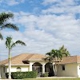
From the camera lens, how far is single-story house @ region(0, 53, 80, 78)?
51.2 m

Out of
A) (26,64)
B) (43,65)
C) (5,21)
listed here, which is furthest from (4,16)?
(43,65)

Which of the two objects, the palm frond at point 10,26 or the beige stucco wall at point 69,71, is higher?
the palm frond at point 10,26

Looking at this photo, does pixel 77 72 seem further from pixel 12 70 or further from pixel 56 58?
pixel 12 70

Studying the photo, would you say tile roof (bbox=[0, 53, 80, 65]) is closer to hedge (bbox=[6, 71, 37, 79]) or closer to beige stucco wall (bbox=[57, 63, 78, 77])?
beige stucco wall (bbox=[57, 63, 78, 77])

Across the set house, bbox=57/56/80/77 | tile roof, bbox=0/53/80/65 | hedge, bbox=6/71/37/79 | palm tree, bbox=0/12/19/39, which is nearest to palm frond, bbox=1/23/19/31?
palm tree, bbox=0/12/19/39

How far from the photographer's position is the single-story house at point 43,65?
51219 mm

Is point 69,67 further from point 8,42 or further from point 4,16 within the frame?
point 4,16

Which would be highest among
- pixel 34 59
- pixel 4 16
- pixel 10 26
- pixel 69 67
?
pixel 4 16

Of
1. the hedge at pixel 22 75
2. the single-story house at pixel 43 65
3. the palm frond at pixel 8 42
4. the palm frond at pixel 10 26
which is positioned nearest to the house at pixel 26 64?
the single-story house at pixel 43 65

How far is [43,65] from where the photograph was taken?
178ft

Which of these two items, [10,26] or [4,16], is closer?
[4,16]

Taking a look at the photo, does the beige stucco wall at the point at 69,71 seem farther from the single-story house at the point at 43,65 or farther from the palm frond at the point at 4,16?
the palm frond at the point at 4,16

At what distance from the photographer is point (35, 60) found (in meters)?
53.1

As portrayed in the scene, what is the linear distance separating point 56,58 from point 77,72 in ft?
22.1
